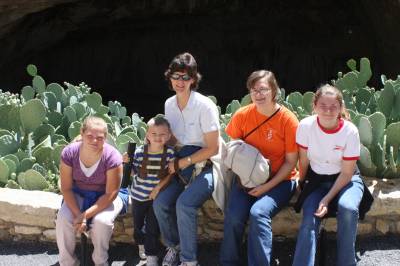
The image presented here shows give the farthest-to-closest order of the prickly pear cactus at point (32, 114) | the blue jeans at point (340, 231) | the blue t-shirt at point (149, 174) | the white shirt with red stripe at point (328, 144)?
the prickly pear cactus at point (32, 114) → the blue t-shirt at point (149, 174) → the white shirt with red stripe at point (328, 144) → the blue jeans at point (340, 231)

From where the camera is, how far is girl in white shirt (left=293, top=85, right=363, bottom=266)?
309 centimetres

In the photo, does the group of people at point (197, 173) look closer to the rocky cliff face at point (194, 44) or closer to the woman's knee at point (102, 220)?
the woman's knee at point (102, 220)

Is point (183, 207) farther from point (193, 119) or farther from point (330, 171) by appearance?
point (330, 171)

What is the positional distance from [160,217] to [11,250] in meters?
1.09

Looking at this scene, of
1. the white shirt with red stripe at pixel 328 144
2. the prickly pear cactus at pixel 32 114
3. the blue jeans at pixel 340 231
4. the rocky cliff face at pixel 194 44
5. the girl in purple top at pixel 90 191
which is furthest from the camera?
the rocky cliff face at pixel 194 44

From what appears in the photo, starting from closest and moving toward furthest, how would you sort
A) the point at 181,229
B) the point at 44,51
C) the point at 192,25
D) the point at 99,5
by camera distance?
the point at 181,229
the point at 99,5
the point at 44,51
the point at 192,25

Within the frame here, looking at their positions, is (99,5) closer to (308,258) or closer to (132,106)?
(132,106)

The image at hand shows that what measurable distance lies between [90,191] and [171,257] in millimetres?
575

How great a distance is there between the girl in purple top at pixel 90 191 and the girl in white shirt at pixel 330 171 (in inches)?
39.5

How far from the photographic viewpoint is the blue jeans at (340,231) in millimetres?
3072

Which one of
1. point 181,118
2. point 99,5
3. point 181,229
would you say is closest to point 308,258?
point 181,229

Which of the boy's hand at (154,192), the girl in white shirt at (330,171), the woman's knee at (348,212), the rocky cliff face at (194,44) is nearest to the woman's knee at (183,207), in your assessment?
the boy's hand at (154,192)

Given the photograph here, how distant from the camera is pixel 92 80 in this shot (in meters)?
12.0

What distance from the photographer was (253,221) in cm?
314
